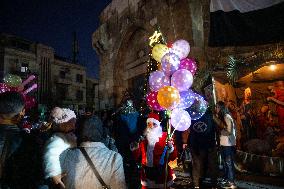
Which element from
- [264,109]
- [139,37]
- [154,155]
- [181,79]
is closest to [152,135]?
[154,155]

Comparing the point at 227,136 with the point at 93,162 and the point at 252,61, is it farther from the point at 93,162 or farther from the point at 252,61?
the point at 93,162

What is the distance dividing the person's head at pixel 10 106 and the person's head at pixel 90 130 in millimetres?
795

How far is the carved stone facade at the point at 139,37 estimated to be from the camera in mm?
8867

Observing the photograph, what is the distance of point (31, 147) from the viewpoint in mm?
2879

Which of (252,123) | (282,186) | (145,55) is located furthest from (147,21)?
(282,186)

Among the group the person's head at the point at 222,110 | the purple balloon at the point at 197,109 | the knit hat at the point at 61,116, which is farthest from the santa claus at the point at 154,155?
the person's head at the point at 222,110

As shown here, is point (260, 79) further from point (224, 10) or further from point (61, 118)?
point (61, 118)

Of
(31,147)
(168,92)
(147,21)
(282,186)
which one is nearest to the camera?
(31,147)

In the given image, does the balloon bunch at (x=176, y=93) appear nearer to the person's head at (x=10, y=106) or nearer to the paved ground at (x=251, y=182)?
the paved ground at (x=251, y=182)

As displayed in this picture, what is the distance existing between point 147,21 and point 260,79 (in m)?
5.62

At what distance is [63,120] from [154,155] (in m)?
2.05

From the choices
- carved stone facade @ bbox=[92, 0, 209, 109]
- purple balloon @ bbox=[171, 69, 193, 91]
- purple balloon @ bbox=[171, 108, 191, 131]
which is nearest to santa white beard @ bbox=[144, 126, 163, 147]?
purple balloon @ bbox=[171, 108, 191, 131]

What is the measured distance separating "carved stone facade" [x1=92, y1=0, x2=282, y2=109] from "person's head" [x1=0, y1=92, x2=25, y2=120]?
6.38 m

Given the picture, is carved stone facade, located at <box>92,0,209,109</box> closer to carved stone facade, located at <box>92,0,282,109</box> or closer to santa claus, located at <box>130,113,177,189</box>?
carved stone facade, located at <box>92,0,282,109</box>
